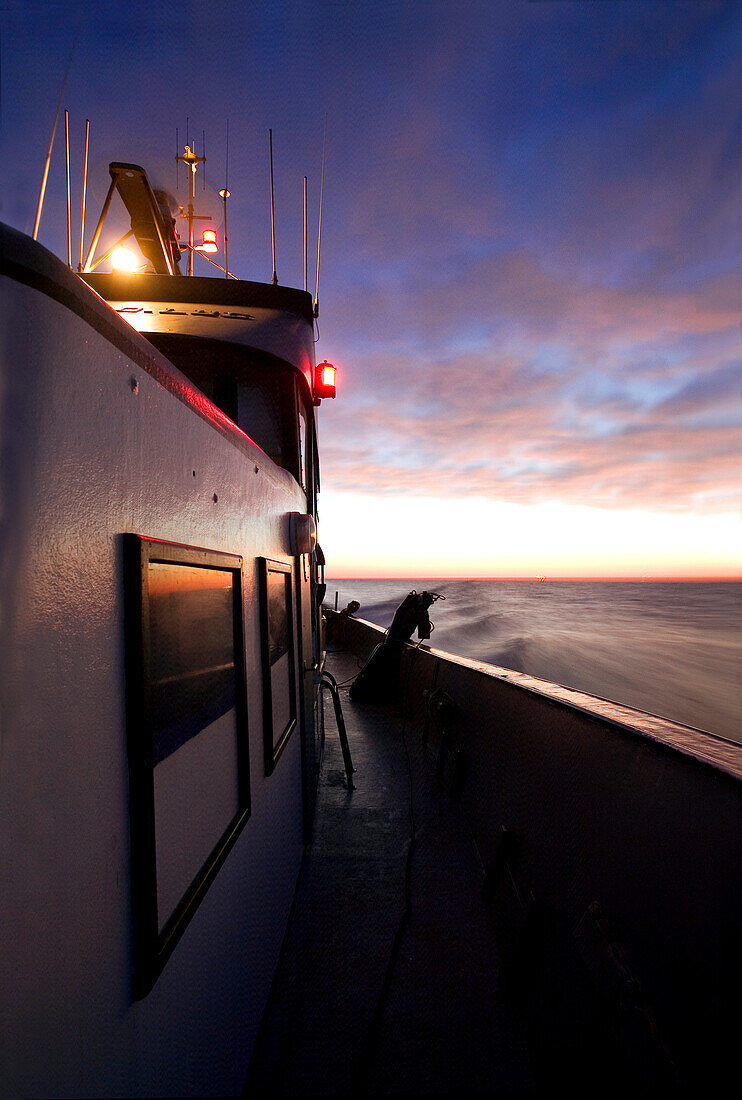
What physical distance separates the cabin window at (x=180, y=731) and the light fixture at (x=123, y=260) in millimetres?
3472

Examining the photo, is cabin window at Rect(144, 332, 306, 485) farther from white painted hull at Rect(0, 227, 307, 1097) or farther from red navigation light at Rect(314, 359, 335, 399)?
white painted hull at Rect(0, 227, 307, 1097)

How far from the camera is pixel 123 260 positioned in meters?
4.26

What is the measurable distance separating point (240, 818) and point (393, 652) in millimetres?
6368

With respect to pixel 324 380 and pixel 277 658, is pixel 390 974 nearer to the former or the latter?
pixel 277 658

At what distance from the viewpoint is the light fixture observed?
4.20 metres

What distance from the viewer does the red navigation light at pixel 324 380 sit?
5.07 m

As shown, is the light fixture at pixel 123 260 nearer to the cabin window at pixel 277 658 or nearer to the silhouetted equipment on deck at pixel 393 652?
the cabin window at pixel 277 658

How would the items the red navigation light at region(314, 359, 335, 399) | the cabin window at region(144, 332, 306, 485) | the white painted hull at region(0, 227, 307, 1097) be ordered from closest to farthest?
the white painted hull at region(0, 227, 307, 1097) → the cabin window at region(144, 332, 306, 485) → the red navigation light at region(314, 359, 335, 399)

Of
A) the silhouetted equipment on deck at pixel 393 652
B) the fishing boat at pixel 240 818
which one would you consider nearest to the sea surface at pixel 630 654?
the silhouetted equipment on deck at pixel 393 652

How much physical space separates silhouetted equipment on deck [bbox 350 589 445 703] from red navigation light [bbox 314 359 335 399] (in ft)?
13.9

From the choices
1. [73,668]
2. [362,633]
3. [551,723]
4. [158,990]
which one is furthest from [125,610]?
[362,633]

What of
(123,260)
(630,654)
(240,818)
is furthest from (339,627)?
(630,654)

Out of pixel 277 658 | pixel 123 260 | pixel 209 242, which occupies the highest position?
pixel 209 242

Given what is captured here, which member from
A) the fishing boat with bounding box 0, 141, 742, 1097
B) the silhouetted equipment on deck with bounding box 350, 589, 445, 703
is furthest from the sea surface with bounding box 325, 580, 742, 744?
the fishing boat with bounding box 0, 141, 742, 1097
